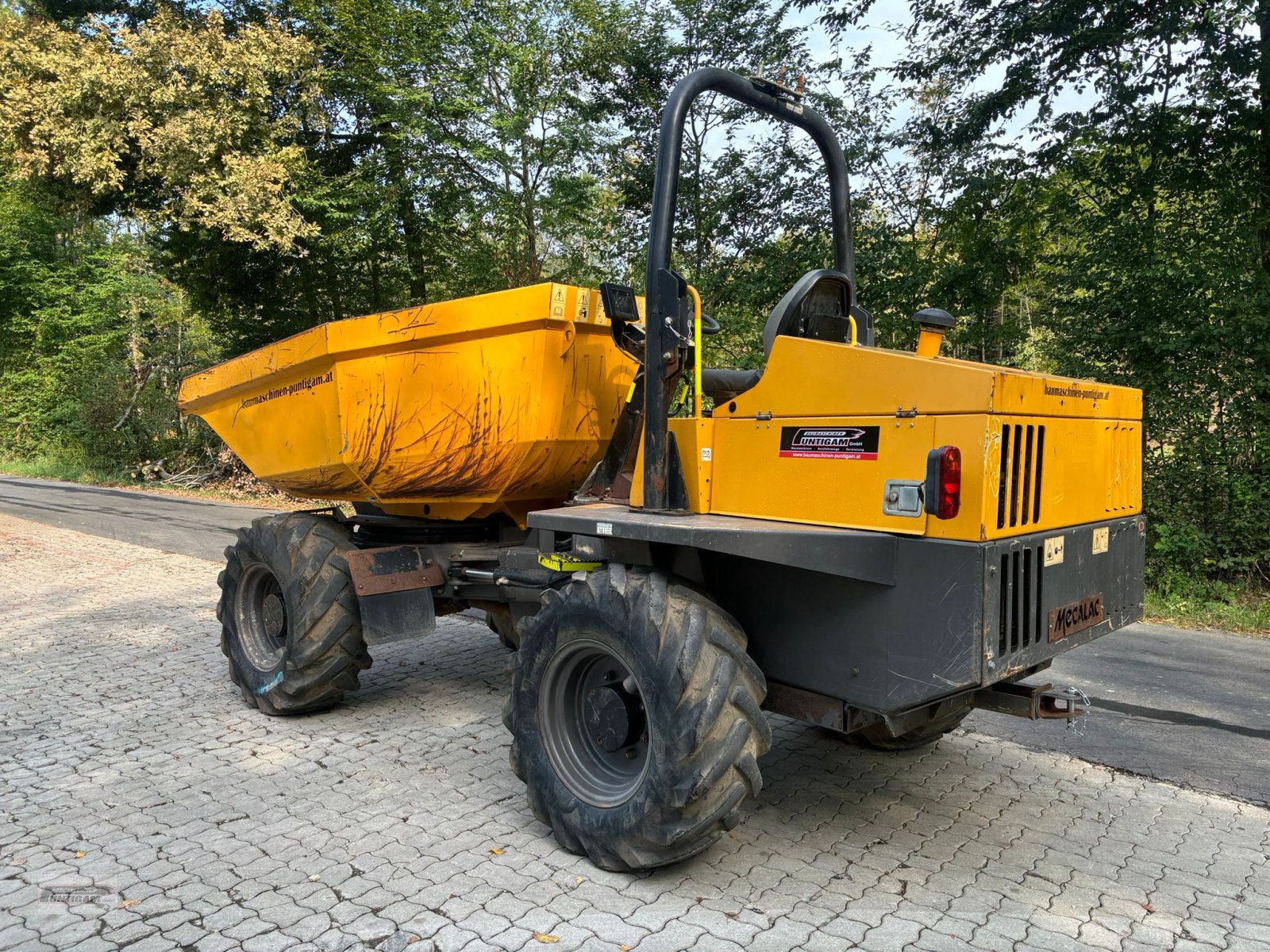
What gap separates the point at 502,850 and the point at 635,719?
769mm

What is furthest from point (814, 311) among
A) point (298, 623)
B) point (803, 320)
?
point (298, 623)

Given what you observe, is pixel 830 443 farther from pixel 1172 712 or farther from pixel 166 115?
pixel 166 115

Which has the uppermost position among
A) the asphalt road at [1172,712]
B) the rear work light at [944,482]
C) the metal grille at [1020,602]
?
the rear work light at [944,482]

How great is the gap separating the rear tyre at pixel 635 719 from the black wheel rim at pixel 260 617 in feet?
7.80

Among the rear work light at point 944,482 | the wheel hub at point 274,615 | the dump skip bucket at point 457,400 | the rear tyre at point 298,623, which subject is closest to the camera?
the rear work light at point 944,482

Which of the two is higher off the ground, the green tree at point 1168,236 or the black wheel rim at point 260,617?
the green tree at point 1168,236

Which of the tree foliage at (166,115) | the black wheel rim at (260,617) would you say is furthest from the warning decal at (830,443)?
the tree foliage at (166,115)

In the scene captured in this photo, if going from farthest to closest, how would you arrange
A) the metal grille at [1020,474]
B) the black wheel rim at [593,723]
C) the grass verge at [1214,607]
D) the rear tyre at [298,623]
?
1. the grass verge at [1214,607]
2. the rear tyre at [298,623]
3. the black wheel rim at [593,723]
4. the metal grille at [1020,474]

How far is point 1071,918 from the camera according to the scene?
310cm

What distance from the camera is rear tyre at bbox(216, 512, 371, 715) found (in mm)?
5117

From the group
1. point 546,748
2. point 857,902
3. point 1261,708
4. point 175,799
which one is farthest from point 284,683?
point 1261,708

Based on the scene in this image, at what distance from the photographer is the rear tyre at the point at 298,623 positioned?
512 centimetres

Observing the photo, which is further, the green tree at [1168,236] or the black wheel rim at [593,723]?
the green tree at [1168,236]

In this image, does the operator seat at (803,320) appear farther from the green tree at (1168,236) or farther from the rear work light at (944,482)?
the green tree at (1168,236)
